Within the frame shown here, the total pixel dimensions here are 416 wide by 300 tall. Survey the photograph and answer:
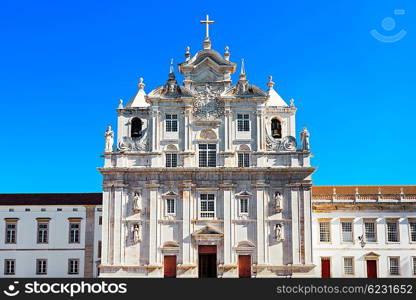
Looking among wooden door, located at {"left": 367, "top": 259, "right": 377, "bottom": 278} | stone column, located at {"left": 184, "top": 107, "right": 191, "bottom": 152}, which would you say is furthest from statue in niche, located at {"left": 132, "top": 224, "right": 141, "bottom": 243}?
wooden door, located at {"left": 367, "top": 259, "right": 377, "bottom": 278}

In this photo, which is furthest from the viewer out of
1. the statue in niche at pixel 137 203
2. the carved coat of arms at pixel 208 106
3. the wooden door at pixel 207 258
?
the carved coat of arms at pixel 208 106

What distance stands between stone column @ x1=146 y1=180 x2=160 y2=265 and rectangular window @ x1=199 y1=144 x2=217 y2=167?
378cm

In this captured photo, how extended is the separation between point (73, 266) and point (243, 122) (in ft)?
60.2

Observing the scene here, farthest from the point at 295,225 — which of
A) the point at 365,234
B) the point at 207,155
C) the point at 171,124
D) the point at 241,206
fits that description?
the point at 171,124

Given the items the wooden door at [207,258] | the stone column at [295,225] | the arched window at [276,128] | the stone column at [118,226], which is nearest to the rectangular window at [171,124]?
the stone column at [118,226]

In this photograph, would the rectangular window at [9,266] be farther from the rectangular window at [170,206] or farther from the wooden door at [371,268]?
the wooden door at [371,268]

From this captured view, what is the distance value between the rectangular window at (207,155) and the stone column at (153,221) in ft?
12.4

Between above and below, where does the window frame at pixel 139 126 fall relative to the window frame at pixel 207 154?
above

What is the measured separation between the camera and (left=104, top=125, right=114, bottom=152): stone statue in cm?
4541

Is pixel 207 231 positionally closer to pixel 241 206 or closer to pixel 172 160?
pixel 241 206

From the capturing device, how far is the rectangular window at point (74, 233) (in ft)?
165

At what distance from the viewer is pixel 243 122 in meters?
45.8

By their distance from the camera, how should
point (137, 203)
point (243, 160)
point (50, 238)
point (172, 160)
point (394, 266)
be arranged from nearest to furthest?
point (137, 203), point (243, 160), point (172, 160), point (394, 266), point (50, 238)

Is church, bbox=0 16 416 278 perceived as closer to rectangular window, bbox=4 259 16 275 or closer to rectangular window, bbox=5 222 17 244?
rectangular window, bbox=4 259 16 275
